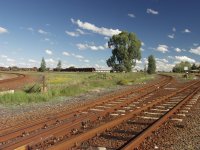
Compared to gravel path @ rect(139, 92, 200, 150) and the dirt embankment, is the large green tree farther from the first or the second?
gravel path @ rect(139, 92, 200, 150)

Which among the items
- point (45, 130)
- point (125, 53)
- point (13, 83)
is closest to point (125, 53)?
point (125, 53)

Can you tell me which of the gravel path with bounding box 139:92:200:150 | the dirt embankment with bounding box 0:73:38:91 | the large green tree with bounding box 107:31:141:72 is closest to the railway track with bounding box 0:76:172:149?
the gravel path with bounding box 139:92:200:150

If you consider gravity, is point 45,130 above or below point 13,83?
below

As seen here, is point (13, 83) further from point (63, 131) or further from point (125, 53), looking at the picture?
point (125, 53)

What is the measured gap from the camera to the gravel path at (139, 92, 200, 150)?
6930mm

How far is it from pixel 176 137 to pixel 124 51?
236ft

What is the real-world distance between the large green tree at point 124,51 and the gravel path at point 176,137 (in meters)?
68.9

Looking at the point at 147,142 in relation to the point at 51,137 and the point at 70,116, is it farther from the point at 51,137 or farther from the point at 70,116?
the point at 70,116

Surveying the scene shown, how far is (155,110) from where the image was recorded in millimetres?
12344

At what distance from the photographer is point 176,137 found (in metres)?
7.85

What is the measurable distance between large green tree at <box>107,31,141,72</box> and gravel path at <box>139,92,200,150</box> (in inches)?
2713

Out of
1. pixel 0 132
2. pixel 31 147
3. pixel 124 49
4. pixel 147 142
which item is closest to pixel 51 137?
pixel 31 147

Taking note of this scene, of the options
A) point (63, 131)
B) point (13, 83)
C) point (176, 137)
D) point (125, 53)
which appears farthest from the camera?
point (125, 53)

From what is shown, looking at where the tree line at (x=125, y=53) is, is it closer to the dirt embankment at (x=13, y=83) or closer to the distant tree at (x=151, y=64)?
the distant tree at (x=151, y=64)
